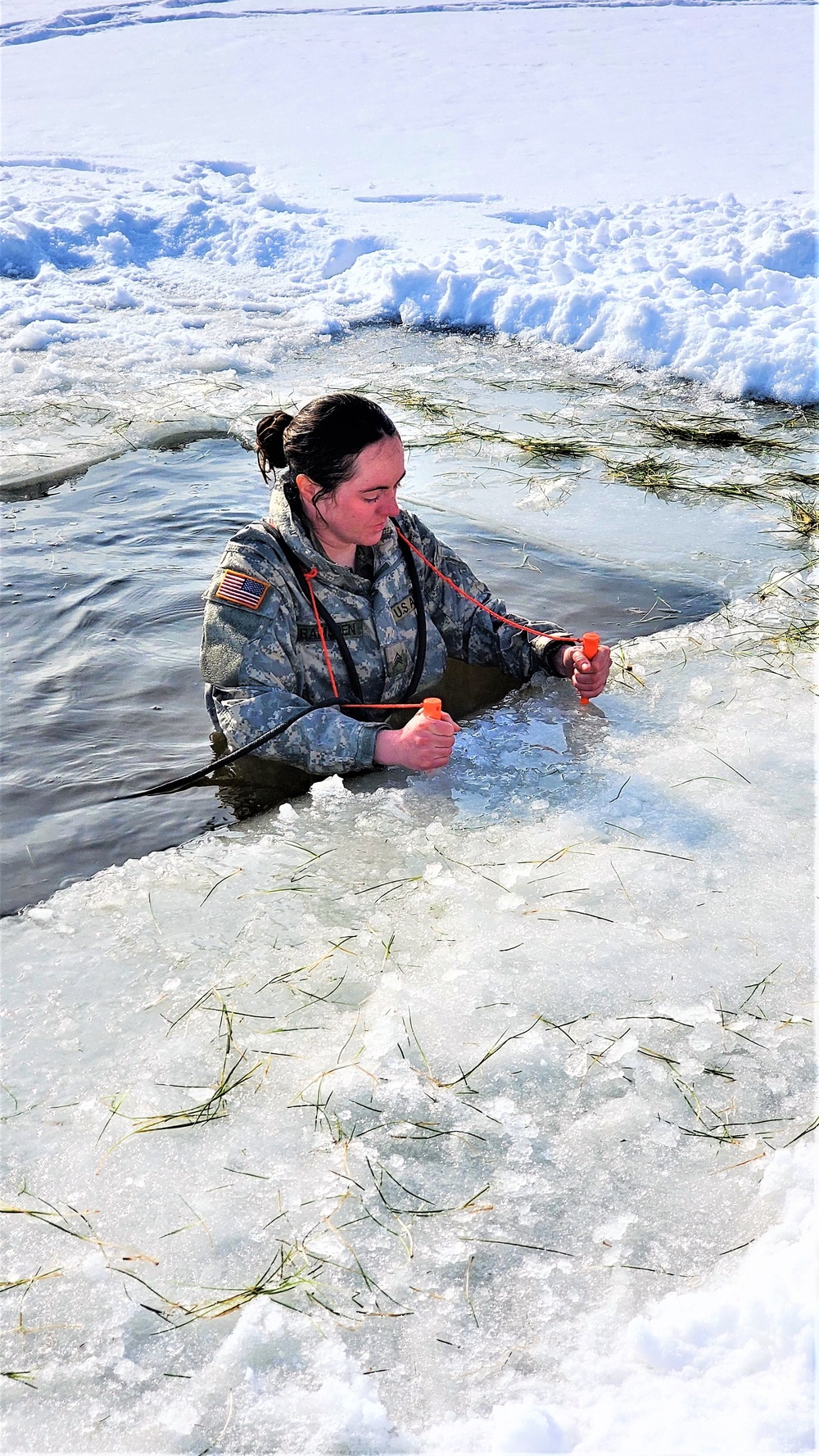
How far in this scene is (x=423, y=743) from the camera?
9.92 feet

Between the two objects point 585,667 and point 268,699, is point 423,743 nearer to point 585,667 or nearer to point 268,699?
point 268,699

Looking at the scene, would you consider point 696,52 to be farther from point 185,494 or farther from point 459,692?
point 459,692

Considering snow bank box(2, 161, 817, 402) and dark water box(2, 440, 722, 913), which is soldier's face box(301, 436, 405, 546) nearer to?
dark water box(2, 440, 722, 913)

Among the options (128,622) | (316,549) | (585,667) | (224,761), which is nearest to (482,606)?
(585,667)

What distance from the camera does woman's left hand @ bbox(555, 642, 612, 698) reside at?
3518mm

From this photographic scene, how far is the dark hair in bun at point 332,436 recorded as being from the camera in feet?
Result: 10.1

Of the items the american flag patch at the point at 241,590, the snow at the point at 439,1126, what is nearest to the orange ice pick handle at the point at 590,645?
the snow at the point at 439,1126

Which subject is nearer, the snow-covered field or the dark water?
the snow-covered field

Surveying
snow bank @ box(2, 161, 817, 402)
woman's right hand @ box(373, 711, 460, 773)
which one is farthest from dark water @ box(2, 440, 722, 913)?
snow bank @ box(2, 161, 817, 402)

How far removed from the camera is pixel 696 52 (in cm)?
1784

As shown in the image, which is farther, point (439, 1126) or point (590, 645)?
point (590, 645)

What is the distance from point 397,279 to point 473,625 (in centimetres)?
614

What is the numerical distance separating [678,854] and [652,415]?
174 inches

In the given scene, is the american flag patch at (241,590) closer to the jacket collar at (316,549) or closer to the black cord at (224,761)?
the jacket collar at (316,549)
